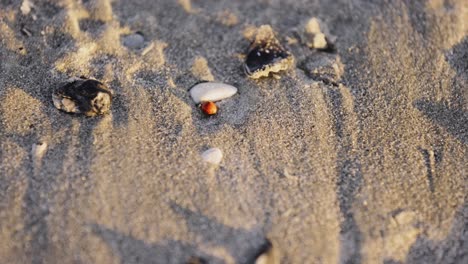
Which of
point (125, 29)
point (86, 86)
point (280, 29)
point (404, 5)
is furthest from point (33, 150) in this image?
point (404, 5)

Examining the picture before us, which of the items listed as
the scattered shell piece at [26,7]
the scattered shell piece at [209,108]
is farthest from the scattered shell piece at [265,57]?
the scattered shell piece at [26,7]

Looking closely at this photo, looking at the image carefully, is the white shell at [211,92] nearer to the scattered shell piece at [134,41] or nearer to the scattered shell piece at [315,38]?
the scattered shell piece at [134,41]

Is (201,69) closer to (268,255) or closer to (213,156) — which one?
(213,156)

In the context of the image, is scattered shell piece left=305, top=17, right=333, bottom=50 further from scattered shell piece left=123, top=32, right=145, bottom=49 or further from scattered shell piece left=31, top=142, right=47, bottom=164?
scattered shell piece left=31, top=142, right=47, bottom=164

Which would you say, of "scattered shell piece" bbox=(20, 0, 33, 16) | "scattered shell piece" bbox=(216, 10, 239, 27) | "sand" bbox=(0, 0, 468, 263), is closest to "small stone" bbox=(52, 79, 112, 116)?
"sand" bbox=(0, 0, 468, 263)

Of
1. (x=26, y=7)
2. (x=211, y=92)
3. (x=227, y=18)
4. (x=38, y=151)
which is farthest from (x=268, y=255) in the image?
(x=26, y=7)

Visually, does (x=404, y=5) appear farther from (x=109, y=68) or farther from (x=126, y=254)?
(x=126, y=254)

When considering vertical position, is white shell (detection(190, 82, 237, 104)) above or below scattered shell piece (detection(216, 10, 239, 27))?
below
